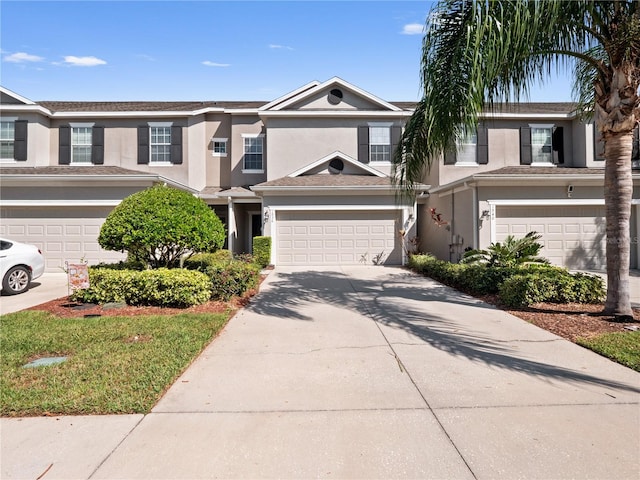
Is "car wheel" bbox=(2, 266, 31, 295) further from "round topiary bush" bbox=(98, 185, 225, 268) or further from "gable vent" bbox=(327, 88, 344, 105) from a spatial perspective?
"gable vent" bbox=(327, 88, 344, 105)

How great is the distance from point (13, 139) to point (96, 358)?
52.6 feet

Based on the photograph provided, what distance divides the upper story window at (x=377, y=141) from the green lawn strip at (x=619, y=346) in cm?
1225

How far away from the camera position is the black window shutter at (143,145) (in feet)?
55.2

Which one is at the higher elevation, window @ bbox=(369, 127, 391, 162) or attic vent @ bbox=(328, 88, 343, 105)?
attic vent @ bbox=(328, 88, 343, 105)

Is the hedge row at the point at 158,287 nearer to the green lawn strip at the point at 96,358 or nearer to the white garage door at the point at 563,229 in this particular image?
the green lawn strip at the point at 96,358

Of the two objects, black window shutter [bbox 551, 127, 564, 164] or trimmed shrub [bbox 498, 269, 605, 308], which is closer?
trimmed shrub [bbox 498, 269, 605, 308]

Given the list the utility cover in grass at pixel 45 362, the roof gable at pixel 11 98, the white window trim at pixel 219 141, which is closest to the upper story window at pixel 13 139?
the roof gable at pixel 11 98

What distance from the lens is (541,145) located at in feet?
53.7

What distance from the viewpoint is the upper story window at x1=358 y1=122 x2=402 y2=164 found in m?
16.7

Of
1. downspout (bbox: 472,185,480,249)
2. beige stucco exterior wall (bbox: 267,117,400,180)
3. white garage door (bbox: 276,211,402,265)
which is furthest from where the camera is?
beige stucco exterior wall (bbox: 267,117,400,180)

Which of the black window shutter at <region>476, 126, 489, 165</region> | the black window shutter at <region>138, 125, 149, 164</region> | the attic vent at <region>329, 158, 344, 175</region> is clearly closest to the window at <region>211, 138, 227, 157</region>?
the black window shutter at <region>138, 125, 149, 164</region>

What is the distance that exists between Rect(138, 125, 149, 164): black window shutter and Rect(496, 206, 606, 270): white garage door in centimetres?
1467

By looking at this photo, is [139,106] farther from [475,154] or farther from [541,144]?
[541,144]

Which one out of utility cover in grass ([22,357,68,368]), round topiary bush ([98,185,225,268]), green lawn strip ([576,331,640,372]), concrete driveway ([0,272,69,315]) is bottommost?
utility cover in grass ([22,357,68,368])
